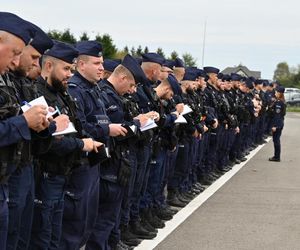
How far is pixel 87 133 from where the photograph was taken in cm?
457

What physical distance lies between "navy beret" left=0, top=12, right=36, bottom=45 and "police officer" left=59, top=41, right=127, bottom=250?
1.23 meters

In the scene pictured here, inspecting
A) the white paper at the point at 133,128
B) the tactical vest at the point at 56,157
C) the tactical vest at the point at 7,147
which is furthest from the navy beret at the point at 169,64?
the tactical vest at the point at 7,147

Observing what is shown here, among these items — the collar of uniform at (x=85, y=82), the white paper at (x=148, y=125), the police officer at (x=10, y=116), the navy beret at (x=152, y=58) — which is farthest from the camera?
the navy beret at (x=152, y=58)

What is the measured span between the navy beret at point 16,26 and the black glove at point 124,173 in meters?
1.95

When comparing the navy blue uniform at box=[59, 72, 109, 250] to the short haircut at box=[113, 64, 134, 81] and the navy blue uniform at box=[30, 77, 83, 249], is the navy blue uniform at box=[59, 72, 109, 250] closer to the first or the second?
the navy blue uniform at box=[30, 77, 83, 249]

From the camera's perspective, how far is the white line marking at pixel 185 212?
6.12 m

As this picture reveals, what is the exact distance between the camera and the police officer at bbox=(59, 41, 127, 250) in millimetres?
4441

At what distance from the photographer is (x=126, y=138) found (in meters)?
5.22

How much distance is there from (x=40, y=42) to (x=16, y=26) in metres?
0.53

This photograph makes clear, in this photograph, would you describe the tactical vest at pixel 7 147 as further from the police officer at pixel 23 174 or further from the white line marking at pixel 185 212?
the white line marking at pixel 185 212

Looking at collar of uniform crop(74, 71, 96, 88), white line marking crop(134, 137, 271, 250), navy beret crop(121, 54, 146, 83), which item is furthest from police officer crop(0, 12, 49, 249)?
white line marking crop(134, 137, 271, 250)

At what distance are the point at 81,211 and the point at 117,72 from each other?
1.50 m

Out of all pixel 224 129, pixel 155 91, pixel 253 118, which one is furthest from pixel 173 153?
pixel 253 118

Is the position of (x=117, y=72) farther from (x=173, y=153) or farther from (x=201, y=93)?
(x=201, y=93)
